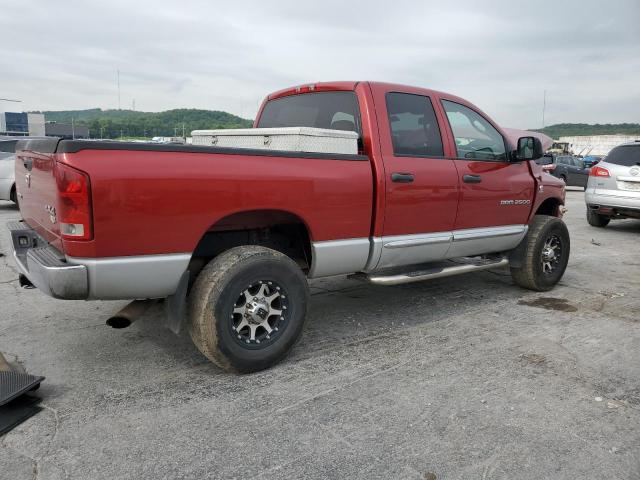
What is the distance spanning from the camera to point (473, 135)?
4.71 metres

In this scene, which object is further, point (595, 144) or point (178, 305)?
point (595, 144)

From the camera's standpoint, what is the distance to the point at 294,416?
279 cm

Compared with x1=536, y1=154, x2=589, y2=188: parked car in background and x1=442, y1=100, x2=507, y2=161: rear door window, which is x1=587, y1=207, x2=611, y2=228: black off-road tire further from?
x1=536, y1=154, x2=589, y2=188: parked car in background

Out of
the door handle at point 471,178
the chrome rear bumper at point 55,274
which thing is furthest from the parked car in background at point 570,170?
the chrome rear bumper at point 55,274

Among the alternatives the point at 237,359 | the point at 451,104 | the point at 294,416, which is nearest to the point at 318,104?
the point at 451,104

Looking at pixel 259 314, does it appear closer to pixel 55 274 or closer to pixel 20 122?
pixel 55 274

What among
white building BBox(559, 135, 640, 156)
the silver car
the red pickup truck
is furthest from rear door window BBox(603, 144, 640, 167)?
white building BBox(559, 135, 640, 156)

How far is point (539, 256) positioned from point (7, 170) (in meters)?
10.7

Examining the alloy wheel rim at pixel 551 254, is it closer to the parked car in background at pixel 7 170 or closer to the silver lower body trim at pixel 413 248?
the silver lower body trim at pixel 413 248

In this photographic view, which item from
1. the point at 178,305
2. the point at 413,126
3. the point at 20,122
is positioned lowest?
the point at 178,305

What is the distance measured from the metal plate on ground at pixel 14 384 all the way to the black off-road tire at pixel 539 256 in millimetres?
4442

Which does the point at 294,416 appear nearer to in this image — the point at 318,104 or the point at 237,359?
the point at 237,359

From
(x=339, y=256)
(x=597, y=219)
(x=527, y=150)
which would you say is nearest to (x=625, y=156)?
(x=597, y=219)

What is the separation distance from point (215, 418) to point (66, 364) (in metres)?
1.31
